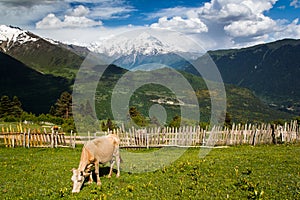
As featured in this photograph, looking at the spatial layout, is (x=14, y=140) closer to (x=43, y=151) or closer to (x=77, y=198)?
(x=43, y=151)

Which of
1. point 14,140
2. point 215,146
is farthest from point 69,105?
point 215,146

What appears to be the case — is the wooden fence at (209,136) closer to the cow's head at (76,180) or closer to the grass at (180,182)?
the grass at (180,182)

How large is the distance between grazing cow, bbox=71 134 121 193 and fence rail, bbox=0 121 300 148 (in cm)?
1482

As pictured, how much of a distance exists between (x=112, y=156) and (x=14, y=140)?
64.1 ft

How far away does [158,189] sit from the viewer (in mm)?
13086

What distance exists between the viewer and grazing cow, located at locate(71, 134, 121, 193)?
1314cm

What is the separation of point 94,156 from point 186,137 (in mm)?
17994

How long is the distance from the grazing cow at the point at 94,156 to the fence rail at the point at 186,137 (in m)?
14.8

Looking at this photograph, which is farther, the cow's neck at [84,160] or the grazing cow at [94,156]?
the cow's neck at [84,160]

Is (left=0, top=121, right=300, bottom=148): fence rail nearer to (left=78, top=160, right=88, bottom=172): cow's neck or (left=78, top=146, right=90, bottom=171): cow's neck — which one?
(left=78, top=146, right=90, bottom=171): cow's neck

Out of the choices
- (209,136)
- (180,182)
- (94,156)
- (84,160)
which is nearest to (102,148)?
(94,156)

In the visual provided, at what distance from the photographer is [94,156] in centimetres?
1488

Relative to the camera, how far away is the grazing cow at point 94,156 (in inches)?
517

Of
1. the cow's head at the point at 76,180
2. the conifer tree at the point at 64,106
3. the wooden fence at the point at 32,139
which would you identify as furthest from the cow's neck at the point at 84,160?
the conifer tree at the point at 64,106
